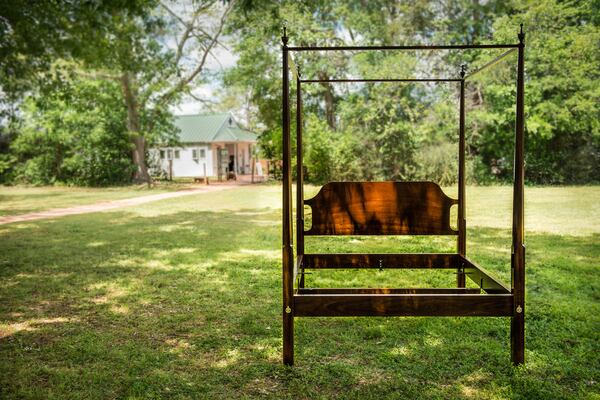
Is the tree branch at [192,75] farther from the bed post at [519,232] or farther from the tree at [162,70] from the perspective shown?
the bed post at [519,232]

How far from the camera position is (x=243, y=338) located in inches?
164

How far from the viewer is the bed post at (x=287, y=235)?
3395mm

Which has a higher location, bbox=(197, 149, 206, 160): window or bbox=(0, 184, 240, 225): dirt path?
bbox=(197, 149, 206, 160): window

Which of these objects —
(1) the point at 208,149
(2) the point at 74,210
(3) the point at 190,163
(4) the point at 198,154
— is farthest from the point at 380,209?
(3) the point at 190,163

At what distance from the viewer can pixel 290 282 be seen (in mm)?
3480

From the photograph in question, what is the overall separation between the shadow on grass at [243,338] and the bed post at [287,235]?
7.6 inches

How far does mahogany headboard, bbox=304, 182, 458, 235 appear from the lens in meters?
4.75

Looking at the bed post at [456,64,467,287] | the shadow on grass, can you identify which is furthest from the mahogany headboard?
the shadow on grass

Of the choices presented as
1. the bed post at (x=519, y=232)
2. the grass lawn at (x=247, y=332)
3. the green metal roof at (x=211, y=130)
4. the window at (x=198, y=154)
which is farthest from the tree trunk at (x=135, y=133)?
the bed post at (x=519, y=232)

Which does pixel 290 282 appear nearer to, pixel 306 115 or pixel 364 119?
pixel 364 119

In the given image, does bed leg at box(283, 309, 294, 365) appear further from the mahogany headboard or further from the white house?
the white house

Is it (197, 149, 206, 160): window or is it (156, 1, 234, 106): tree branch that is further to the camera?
(197, 149, 206, 160): window

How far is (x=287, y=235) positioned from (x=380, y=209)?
→ 1.51m

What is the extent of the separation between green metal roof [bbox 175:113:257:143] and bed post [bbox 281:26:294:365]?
33.4m
